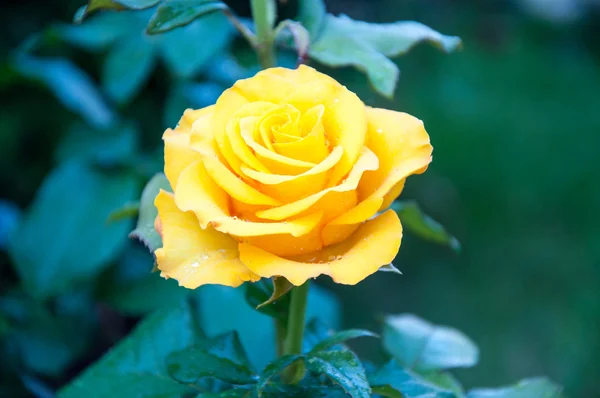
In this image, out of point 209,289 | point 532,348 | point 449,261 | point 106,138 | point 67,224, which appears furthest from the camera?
point 449,261

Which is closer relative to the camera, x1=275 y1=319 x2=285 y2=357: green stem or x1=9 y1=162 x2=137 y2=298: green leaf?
x1=275 y1=319 x2=285 y2=357: green stem

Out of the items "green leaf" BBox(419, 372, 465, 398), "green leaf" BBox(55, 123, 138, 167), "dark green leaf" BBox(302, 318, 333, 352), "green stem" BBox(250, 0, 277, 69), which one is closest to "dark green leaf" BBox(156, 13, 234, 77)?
"green leaf" BBox(55, 123, 138, 167)

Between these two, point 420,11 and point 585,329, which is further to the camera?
point 420,11

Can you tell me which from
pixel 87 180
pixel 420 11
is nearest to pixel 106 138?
pixel 87 180

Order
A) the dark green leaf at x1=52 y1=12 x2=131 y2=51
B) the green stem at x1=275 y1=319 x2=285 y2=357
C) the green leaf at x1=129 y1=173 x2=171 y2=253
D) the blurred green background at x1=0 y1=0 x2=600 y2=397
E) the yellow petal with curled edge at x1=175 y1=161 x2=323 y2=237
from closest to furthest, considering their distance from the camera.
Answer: the yellow petal with curled edge at x1=175 y1=161 x2=323 y2=237, the green leaf at x1=129 y1=173 x2=171 y2=253, the green stem at x1=275 y1=319 x2=285 y2=357, the dark green leaf at x1=52 y1=12 x2=131 y2=51, the blurred green background at x1=0 y1=0 x2=600 y2=397

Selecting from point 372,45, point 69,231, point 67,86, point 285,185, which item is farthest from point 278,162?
point 67,86

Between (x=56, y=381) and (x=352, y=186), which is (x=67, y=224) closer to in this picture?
(x=56, y=381)

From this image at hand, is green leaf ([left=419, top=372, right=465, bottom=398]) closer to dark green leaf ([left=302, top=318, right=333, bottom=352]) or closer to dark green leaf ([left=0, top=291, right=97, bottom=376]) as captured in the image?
dark green leaf ([left=302, top=318, right=333, bottom=352])
